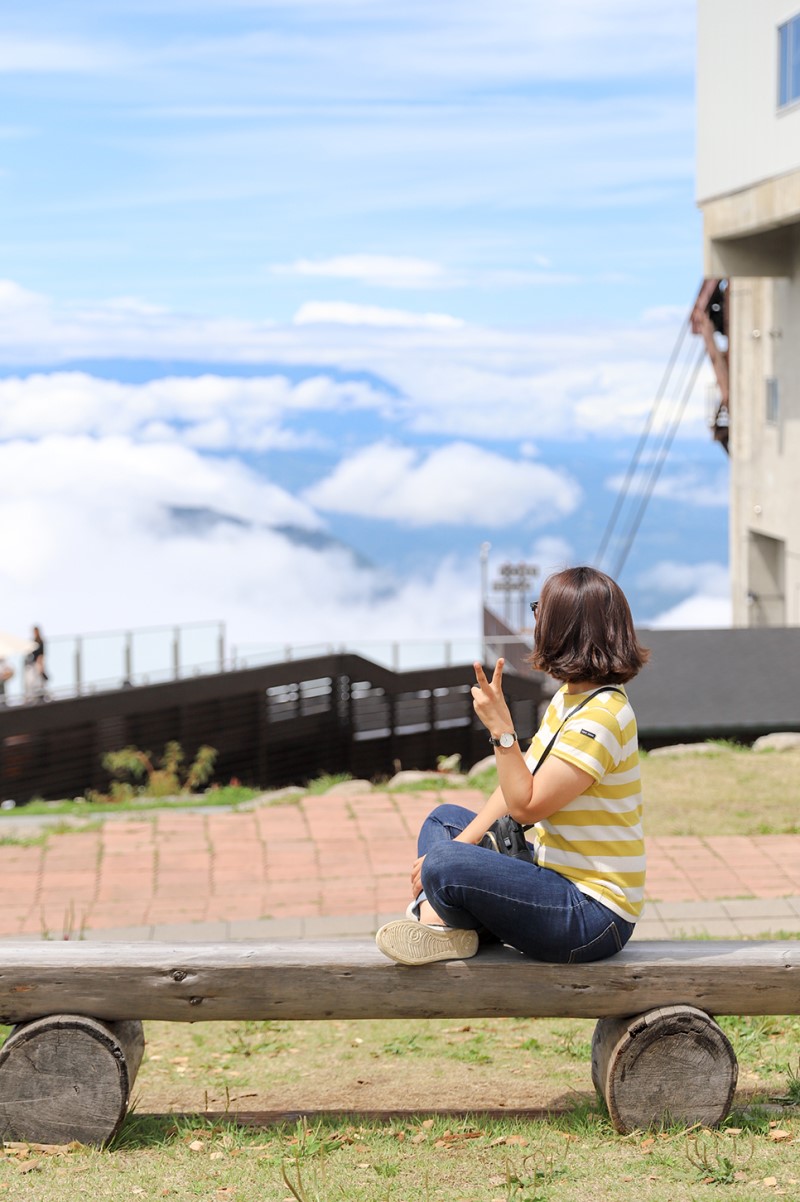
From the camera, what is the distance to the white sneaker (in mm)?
4438

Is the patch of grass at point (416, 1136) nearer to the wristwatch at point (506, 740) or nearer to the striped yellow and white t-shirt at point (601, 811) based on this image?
the striped yellow and white t-shirt at point (601, 811)

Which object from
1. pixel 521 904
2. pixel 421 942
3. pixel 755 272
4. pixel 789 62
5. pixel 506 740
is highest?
pixel 789 62

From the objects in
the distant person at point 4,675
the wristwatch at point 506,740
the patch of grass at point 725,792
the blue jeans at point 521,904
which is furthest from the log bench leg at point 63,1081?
the distant person at point 4,675

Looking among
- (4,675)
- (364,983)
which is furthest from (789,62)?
(364,983)

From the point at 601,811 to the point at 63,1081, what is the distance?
2.02m

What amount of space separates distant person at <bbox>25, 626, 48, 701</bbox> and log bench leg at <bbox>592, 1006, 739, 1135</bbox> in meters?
13.6

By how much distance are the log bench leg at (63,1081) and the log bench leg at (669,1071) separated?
1.66 meters

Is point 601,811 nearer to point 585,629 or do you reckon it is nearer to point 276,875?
point 585,629

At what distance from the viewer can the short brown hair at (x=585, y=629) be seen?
4129 mm

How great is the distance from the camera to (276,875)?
350 inches

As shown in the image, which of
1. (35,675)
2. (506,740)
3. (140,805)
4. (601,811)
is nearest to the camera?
(506,740)

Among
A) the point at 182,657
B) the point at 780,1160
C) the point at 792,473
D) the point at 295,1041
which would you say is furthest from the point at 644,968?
the point at 792,473

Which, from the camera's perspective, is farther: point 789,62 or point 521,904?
point 789,62

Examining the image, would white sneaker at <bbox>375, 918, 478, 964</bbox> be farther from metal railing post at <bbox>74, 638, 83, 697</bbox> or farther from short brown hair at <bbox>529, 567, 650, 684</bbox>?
metal railing post at <bbox>74, 638, 83, 697</bbox>
